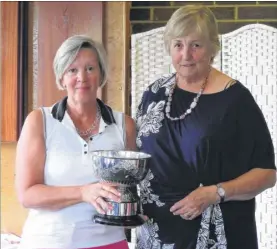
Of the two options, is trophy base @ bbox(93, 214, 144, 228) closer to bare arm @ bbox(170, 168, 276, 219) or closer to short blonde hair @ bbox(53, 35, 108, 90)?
bare arm @ bbox(170, 168, 276, 219)

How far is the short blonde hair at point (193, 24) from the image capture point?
4.58 feet

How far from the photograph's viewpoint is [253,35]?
223 cm

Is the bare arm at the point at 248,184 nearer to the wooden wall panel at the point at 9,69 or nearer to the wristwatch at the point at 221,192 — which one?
the wristwatch at the point at 221,192

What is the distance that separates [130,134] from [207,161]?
0.26m

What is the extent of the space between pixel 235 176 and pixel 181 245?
0.86ft

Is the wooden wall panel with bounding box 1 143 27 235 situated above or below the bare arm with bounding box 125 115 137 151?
below

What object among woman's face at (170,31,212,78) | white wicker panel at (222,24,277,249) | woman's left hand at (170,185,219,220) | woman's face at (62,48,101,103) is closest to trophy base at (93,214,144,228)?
woman's left hand at (170,185,219,220)

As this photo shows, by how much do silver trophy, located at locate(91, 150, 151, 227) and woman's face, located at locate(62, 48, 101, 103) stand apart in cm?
19

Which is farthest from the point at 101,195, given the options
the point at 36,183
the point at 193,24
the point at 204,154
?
the point at 193,24

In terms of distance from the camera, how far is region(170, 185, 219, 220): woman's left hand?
133cm

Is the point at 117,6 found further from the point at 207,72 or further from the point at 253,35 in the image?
the point at 207,72

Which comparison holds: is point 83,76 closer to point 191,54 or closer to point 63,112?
point 63,112

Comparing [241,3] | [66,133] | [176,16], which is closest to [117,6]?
[241,3]

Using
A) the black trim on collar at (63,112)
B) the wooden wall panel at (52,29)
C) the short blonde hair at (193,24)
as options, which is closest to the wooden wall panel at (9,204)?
the wooden wall panel at (52,29)
